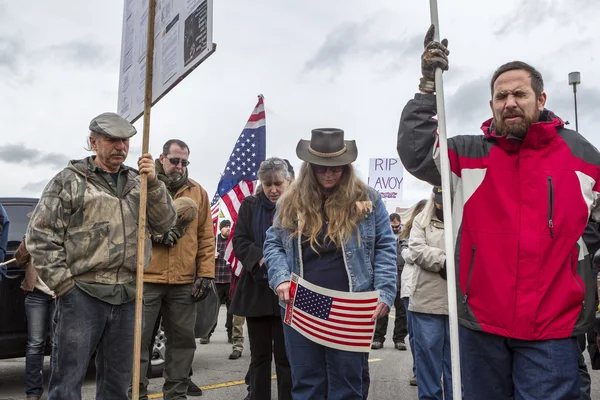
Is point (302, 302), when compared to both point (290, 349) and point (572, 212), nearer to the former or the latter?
point (290, 349)

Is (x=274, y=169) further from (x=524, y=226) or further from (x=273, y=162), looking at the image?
(x=524, y=226)

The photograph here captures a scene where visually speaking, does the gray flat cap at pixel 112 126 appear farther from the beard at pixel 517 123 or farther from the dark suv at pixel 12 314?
the dark suv at pixel 12 314

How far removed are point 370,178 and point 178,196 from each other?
12.3 m

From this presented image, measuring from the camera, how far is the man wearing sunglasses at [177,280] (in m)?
5.04

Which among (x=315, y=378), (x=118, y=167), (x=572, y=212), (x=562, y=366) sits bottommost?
(x=315, y=378)

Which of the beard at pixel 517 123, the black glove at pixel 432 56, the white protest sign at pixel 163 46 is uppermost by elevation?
the white protest sign at pixel 163 46

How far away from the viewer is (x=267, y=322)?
5.00m

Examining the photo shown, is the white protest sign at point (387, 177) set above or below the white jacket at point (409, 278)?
above

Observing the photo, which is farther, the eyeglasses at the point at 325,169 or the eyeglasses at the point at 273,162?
the eyeglasses at the point at 273,162

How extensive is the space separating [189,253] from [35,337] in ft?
5.16

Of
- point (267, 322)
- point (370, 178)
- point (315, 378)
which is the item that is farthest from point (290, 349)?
point (370, 178)

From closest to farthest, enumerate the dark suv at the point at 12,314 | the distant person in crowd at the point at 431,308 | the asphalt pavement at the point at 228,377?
the distant person in crowd at the point at 431,308
the dark suv at the point at 12,314
the asphalt pavement at the point at 228,377

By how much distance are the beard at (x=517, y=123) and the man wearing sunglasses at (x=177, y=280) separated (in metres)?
2.87

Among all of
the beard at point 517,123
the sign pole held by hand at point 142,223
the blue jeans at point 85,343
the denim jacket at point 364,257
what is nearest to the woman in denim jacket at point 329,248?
the denim jacket at point 364,257
